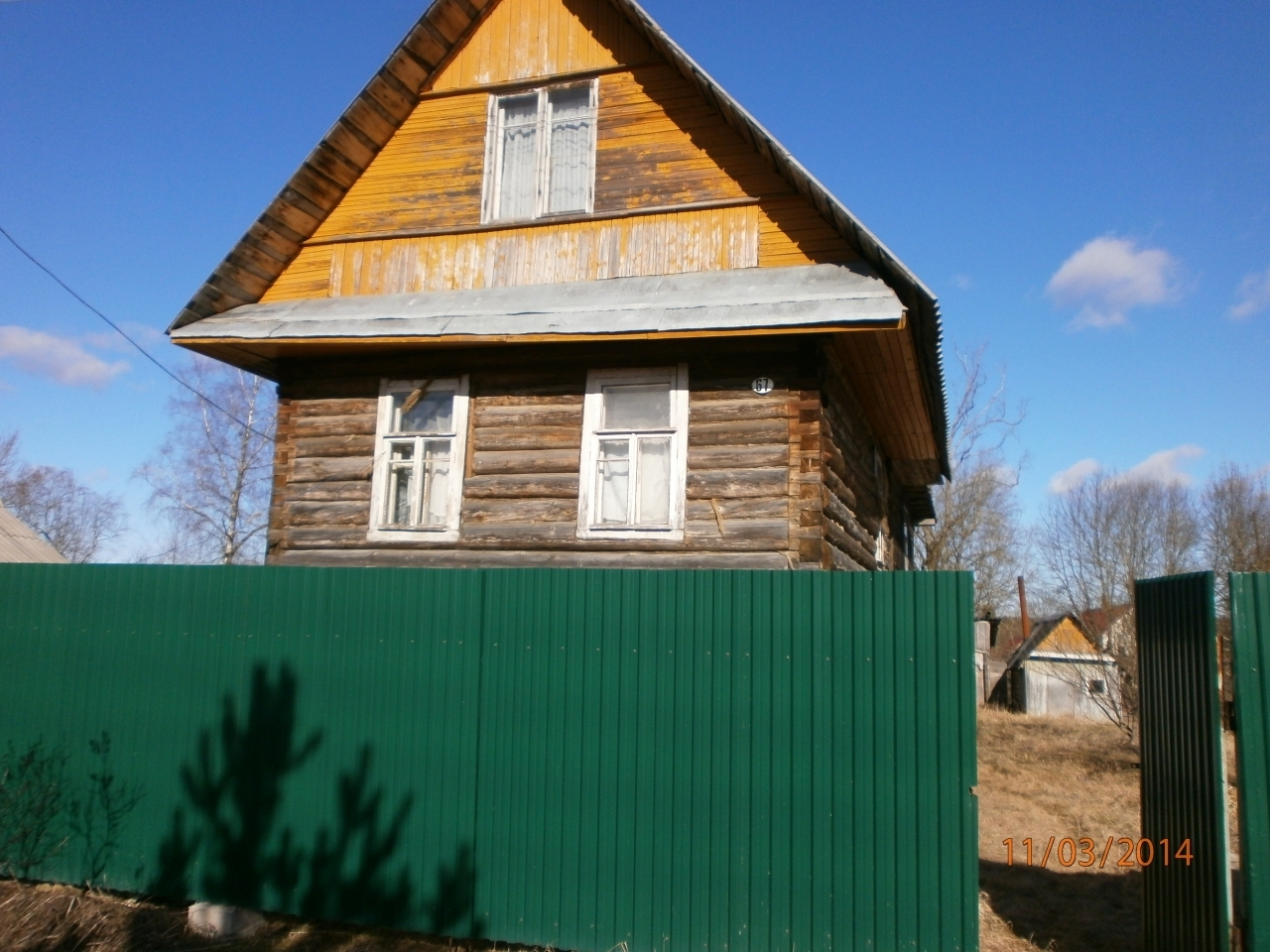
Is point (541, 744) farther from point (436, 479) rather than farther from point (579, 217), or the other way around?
point (579, 217)

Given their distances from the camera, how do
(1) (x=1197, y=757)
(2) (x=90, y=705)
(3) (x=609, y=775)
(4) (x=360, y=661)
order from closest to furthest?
(1) (x=1197, y=757) → (3) (x=609, y=775) → (4) (x=360, y=661) → (2) (x=90, y=705)

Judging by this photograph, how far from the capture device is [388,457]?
9.34 m

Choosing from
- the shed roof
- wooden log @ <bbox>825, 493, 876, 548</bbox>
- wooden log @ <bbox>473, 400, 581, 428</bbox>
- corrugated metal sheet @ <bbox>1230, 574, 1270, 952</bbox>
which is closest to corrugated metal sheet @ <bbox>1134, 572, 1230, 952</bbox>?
corrugated metal sheet @ <bbox>1230, 574, 1270, 952</bbox>

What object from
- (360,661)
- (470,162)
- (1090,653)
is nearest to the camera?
(360,661)

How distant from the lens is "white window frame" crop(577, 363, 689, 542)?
8.24 m

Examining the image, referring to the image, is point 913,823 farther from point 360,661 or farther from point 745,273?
point 745,273

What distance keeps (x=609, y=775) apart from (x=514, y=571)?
1.40 meters

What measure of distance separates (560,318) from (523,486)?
1636 millimetres

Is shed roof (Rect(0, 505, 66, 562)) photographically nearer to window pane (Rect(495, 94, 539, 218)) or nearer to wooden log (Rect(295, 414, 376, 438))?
wooden log (Rect(295, 414, 376, 438))

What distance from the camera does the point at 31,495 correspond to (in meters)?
46.9

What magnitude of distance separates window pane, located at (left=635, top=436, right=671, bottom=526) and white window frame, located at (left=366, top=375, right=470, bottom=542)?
5.89 feet

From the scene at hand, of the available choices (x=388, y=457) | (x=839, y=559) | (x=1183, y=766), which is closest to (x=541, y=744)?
(x=1183, y=766)

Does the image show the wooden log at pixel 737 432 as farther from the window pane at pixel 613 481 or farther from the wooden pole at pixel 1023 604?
the wooden pole at pixel 1023 604

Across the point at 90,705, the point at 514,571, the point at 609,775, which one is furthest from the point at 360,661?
the point at 90,705
